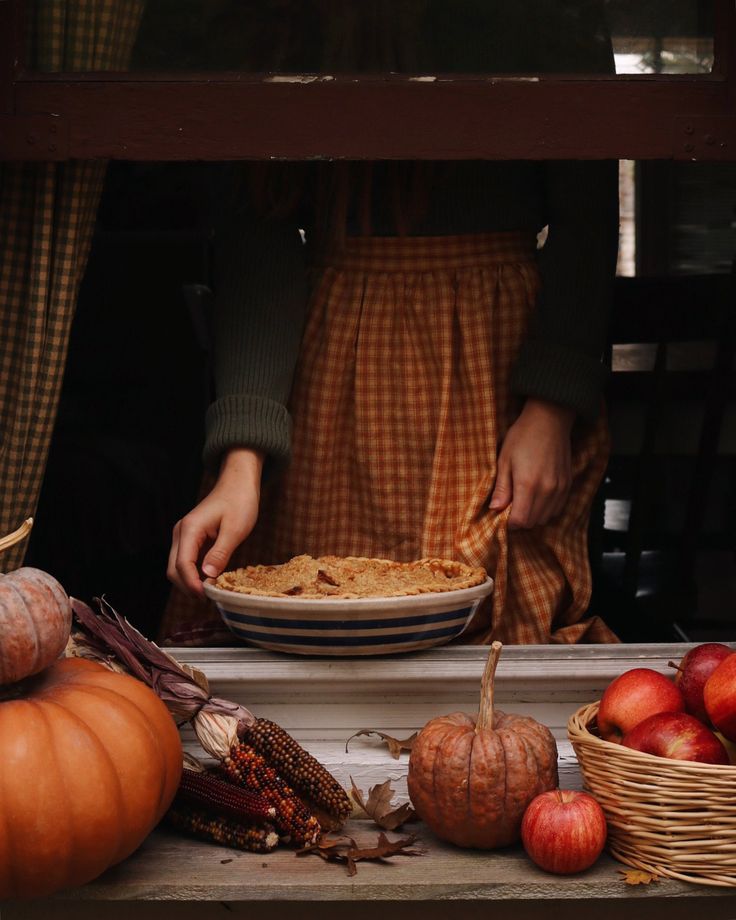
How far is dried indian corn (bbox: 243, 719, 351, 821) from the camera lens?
1.56m

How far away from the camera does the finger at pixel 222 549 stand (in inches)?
74.3

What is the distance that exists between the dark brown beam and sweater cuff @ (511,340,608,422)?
425 mm

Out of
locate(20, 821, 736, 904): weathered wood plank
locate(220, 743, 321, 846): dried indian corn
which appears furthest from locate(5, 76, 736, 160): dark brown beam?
locate(20, 821, 736, 904): weathered wood plank

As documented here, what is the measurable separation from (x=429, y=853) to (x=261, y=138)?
3.19 feet

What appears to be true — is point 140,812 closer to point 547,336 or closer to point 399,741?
point 399,741

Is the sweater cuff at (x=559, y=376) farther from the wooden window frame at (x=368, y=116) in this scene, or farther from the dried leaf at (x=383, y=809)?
the dried leaf at (x=383, y=809)

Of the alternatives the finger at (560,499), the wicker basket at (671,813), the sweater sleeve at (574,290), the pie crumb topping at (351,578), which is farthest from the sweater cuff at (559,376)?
the wicker basket at (671,813)

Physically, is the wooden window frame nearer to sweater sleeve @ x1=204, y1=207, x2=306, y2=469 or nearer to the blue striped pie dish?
sweater sleeve @ x1=204, y1=207, x2=306, y2=469

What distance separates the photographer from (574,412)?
2029 millimetres

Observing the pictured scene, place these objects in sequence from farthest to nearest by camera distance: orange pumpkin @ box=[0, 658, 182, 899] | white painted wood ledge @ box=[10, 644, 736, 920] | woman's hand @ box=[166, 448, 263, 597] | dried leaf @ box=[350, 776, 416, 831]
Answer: woman's hand @ box=[166, 448, 263, 597], white painted wood ledge @ box=[10, 644, 736, 920], dried leaf @ box=[350, 776, 416, 831], orange pumpkin @ box=[0, 658, 182, 899]

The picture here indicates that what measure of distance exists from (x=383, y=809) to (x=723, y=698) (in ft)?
1.53

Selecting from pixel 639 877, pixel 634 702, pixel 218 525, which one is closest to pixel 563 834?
pixel 639 877

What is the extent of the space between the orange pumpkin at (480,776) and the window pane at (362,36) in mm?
818

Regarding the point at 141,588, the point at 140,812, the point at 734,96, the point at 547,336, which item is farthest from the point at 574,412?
the point at 141,588
